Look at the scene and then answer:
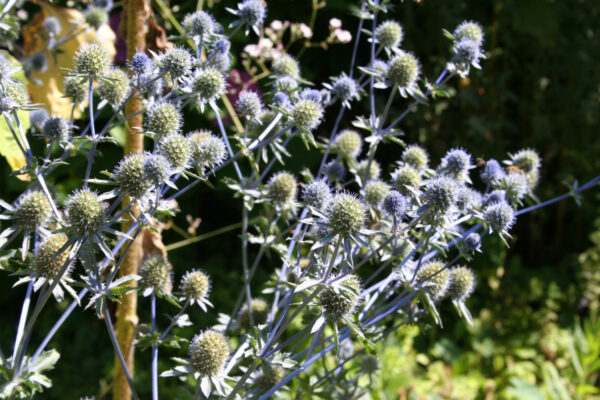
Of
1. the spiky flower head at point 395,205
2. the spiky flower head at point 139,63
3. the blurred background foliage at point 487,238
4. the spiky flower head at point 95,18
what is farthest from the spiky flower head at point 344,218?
the blurred background foliage at point 487,238

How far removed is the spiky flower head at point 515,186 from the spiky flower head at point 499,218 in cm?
15

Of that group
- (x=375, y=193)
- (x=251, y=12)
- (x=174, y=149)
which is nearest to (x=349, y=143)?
(x=375, y=193)

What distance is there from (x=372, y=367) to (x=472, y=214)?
2.21ft

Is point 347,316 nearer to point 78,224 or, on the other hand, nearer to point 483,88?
point 78,224

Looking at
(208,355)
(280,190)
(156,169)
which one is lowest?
(208,355)

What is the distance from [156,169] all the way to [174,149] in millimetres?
107

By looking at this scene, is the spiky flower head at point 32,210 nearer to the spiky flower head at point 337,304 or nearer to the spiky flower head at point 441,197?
the spiky flower head at point 337,304

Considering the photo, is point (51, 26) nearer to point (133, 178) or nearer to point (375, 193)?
point (133, 178)

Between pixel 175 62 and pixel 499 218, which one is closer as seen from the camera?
pixel 175 62

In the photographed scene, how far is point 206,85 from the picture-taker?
4.55ft

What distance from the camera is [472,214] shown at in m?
1.49

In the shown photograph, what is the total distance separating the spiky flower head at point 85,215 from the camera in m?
1.10

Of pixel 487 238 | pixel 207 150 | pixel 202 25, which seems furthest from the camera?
pixel 487 238

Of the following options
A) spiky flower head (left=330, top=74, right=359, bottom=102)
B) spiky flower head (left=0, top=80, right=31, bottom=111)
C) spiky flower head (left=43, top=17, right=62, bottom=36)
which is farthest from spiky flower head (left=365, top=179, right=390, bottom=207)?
spiky flower head (left=43, top=17, right=62, bottom=36)
